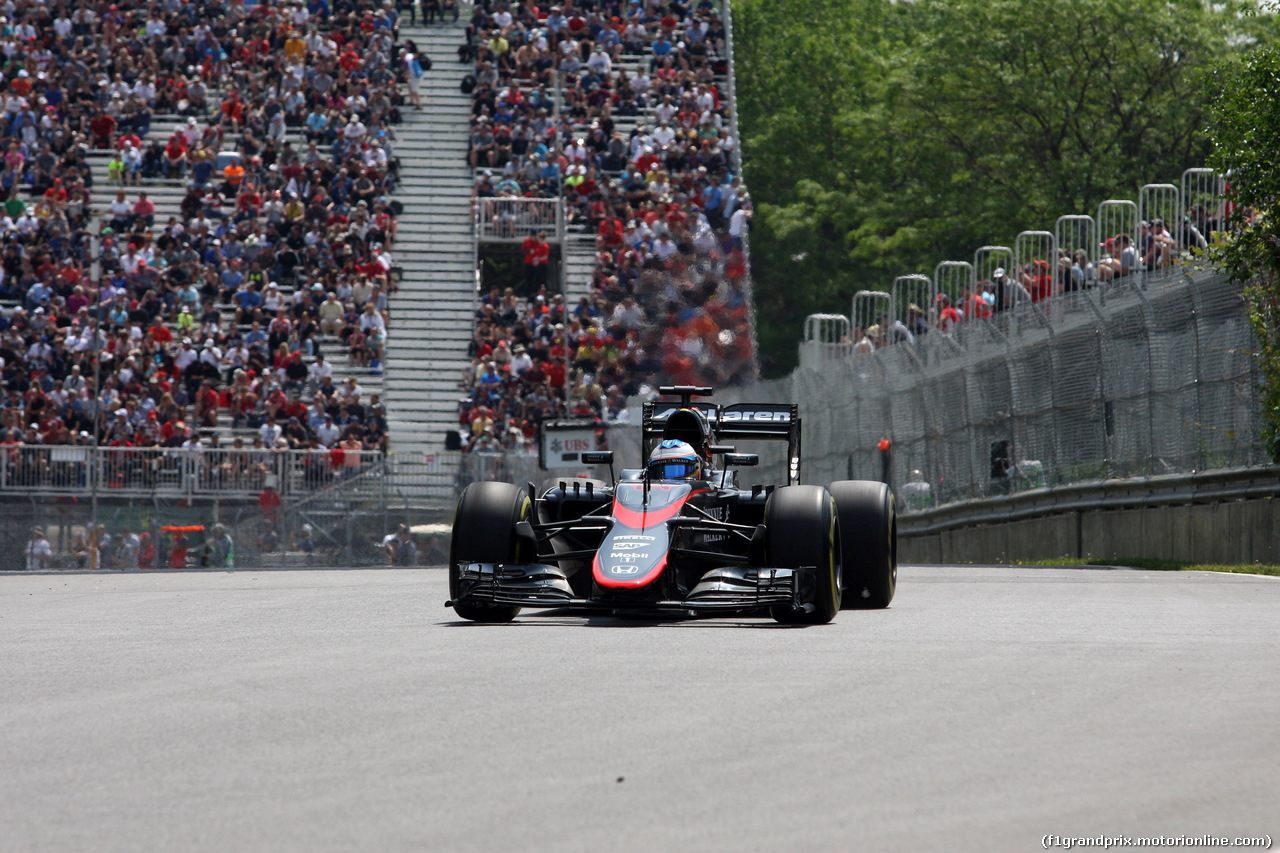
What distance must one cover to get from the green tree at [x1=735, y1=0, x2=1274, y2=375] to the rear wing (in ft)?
84.7

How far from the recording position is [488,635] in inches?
402

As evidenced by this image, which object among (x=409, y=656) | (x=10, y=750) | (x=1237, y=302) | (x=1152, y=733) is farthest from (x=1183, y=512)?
→ (x=10, y=750)

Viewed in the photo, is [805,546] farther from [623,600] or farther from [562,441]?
[562,441]

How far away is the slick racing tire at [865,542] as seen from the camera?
1229 cm

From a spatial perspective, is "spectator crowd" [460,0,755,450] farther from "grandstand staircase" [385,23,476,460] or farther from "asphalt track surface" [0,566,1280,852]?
"asphalt track surface" [0,566,1280,852]

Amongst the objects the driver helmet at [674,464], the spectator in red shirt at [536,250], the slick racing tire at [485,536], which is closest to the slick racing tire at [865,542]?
the driver helmet at [674,464]

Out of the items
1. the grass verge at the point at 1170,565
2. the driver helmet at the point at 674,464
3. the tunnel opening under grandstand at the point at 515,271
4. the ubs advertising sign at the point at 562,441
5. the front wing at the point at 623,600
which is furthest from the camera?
the tunnel opening under grandstand at the point at 515,271

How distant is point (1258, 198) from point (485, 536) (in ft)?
31.7

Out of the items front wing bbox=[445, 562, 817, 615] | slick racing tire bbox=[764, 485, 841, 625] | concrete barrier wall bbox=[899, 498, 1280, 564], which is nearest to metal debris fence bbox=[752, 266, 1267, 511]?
concrete barrier wall bbox=[899, 498, 1280, 564]

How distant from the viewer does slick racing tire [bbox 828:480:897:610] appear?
12.3 metres

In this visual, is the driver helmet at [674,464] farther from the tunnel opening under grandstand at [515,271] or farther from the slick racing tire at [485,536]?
the tunnel opening under grandstand at [515,271]

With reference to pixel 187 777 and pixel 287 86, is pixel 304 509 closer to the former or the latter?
pixel 287 86

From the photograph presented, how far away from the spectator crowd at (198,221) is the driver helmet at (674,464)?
1766 cm

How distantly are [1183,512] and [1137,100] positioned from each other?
24.7 m
